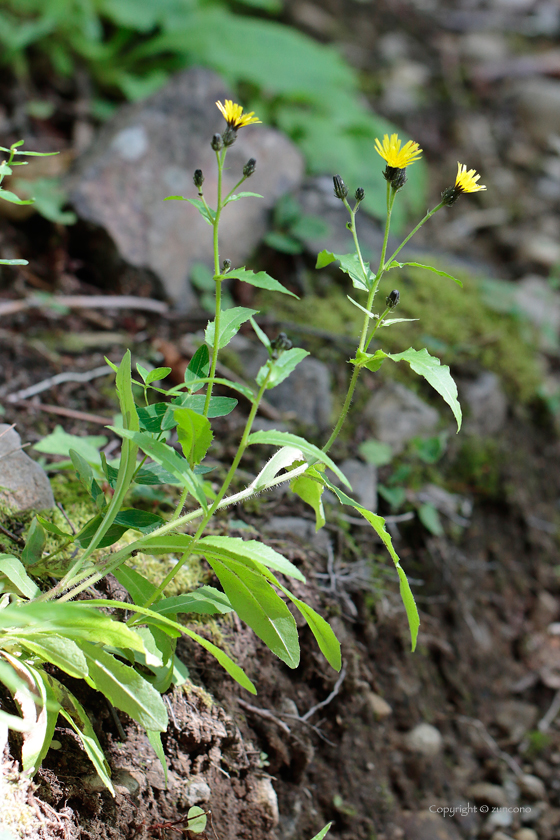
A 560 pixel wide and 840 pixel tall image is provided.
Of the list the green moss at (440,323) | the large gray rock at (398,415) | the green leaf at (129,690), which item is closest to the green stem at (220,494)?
the green leaf at (129,690)

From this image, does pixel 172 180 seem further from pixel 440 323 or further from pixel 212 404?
pixel 212 404

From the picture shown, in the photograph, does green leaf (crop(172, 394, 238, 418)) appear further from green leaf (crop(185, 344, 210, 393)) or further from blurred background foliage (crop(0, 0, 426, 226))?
blurred background foliage (crop(0, 0, 426, 226))

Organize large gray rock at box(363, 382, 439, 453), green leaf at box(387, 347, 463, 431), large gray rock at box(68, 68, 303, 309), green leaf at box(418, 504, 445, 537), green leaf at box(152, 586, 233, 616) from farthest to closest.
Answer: large gray rock at box(68, 68, 303, 309) → large gray rock at box(363, 382, 439, 453) → green leaf at box(418, 504, 445, 537) → green leaf at box(152, 586, 233, 616) → green leaf at box(387, 347, 463, 431)

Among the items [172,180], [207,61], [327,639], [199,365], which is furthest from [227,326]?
[207,61]

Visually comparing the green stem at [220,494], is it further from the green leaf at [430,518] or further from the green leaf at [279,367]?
the green leaf at [430,518]

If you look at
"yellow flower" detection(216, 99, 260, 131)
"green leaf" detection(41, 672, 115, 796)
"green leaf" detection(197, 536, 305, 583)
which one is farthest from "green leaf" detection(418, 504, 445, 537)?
"yellow flower" detection(216, 99, 260, 131)

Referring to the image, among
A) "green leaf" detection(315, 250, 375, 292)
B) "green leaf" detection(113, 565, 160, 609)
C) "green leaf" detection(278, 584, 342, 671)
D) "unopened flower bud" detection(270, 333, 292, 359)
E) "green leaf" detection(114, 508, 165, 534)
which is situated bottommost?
"green leaf" detection(278, 584, 342, 671)

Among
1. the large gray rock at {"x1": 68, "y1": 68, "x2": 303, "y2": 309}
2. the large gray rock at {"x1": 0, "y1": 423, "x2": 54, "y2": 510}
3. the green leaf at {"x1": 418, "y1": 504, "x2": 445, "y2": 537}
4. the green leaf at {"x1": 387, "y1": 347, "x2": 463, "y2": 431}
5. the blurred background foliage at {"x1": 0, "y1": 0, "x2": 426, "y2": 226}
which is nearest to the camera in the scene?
the green leaf at {"x1": 387, "y1": 347, "x2": 463, "y2": 431}
